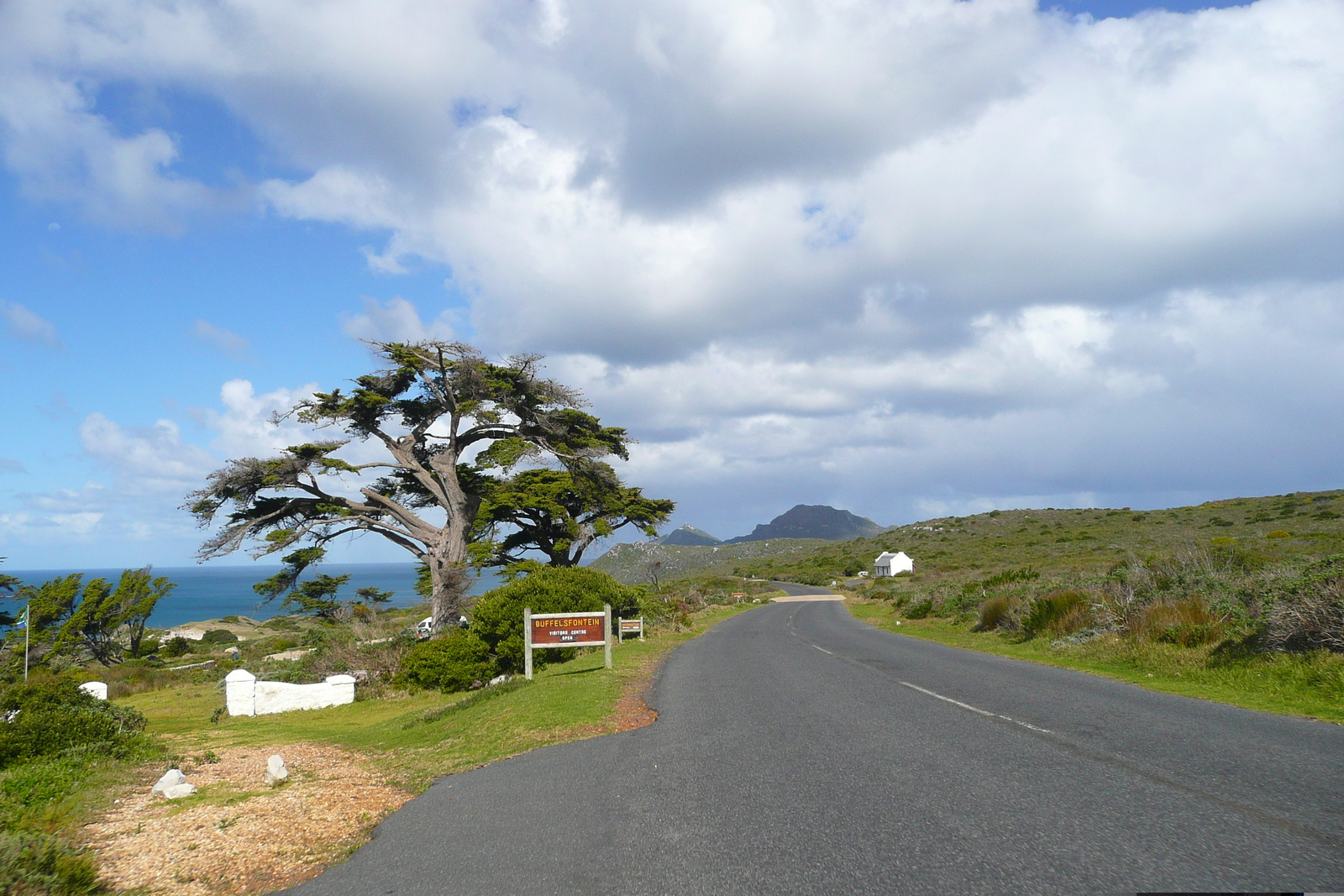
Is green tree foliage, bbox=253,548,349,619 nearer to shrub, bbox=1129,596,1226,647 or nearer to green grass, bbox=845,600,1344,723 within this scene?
green grass, bbox=845,600,1344,723

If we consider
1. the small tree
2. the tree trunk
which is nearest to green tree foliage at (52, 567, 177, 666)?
the small tree

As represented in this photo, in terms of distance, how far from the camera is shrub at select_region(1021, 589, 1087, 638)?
18047 millimetres

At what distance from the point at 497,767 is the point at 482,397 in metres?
24.0

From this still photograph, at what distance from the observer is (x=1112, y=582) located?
61.8ft

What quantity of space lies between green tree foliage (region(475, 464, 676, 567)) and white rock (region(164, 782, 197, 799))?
2137cm

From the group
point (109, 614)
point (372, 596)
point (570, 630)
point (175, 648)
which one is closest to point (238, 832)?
point (570, 630)

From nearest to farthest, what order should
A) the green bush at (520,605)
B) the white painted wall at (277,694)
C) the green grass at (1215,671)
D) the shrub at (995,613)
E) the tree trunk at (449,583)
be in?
the green grass at (1215,671)
the white painted wall at (277,694)
the green bush at (520,605)
the shrub at (995,613)
the tree trunk at (449,583)

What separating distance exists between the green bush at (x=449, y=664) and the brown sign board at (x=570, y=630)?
3929 mm

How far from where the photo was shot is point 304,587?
46.4 meters

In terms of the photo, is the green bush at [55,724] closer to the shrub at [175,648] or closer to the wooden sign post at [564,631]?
the wooden sign post at [564,631]

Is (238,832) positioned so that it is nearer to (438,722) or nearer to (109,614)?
(438,722)

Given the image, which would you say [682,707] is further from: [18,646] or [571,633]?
[18,646]

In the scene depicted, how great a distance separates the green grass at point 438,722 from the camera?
9547 mm

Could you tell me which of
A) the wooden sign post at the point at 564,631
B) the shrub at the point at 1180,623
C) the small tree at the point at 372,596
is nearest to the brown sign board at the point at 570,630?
the wooden sign post at the point at 564,631
